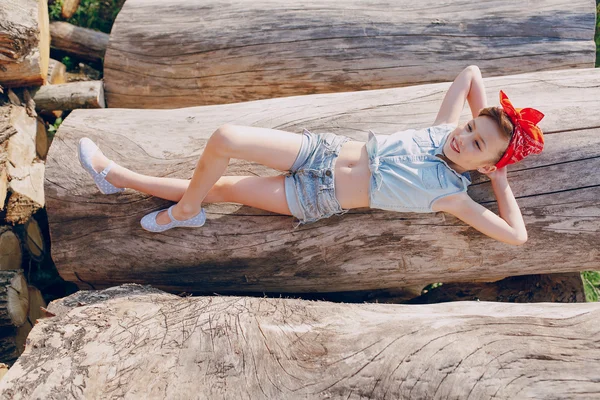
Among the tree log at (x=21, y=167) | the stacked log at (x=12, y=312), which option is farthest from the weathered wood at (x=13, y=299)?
the tree log at (x=21, y=167)

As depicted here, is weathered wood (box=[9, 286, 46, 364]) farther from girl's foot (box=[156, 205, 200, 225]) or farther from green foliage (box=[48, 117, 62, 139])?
green foliage (box=[48, 117, 62, 139])

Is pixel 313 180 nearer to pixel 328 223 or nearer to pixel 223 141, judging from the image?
pixel 328 223

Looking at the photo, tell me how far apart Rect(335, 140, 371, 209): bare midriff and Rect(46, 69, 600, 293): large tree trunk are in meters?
0.16

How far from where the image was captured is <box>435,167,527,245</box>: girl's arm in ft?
8.39

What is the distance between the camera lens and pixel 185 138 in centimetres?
305

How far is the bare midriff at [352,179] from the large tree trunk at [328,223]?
0.16m

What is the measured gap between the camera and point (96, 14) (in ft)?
15.8

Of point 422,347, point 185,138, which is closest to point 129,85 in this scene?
point 185,138

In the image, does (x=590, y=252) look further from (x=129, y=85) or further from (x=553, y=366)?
(x=129, y=85)

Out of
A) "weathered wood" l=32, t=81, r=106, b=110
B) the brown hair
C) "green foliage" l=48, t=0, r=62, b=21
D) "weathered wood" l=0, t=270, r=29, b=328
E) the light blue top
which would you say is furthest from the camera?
"green foliage" l=48, t=0, r=62, b=21

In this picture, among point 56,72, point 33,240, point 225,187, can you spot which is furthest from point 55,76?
point 225,187

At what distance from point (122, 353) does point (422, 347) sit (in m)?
1.28

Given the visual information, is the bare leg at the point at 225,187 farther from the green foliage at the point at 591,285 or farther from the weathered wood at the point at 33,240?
the green foliage at the point at 591,285

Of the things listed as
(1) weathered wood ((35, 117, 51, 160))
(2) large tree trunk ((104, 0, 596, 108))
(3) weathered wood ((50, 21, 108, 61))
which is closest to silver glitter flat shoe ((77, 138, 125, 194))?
(1) weathered wood ((35, 117, 51, 160))
